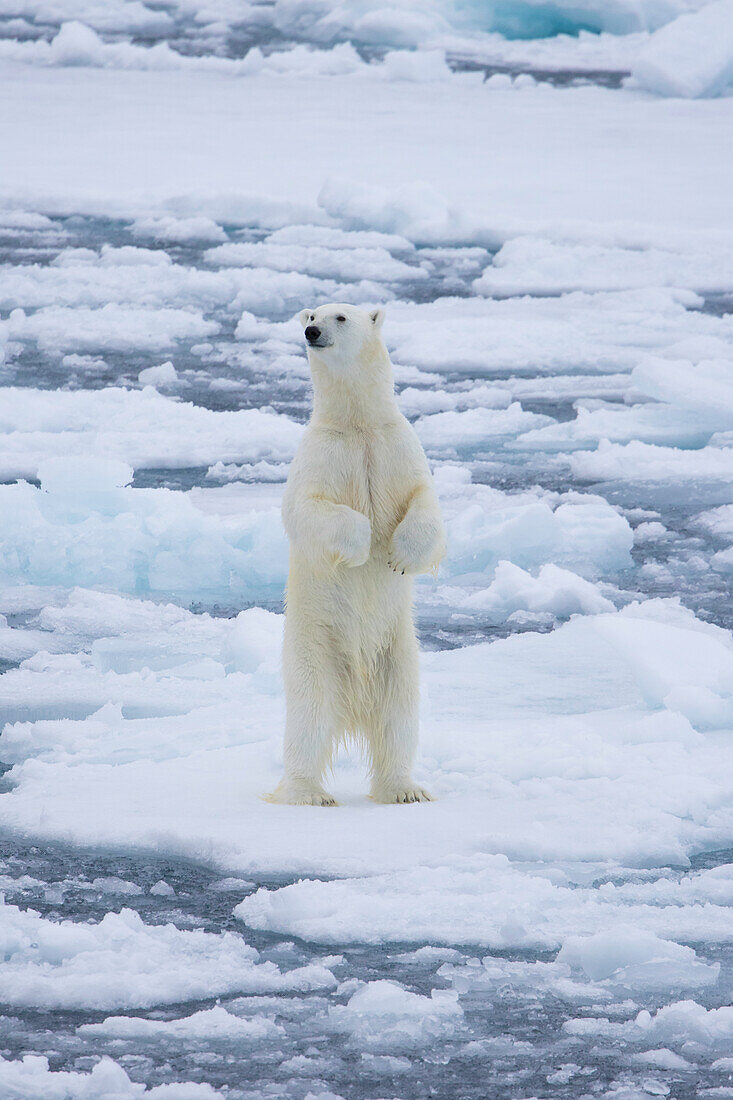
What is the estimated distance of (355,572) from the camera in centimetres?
328

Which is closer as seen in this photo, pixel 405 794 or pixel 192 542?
pixel 405 794

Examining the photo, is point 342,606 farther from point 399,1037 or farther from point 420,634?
point 420,634

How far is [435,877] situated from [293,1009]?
540 mm

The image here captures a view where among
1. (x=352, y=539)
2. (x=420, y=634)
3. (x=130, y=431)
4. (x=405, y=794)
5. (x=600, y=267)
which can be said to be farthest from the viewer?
(x=600, y=267)

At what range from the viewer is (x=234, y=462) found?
→ 685 cm

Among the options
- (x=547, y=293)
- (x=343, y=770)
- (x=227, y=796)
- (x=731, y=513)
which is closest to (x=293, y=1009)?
(x=227, y=796)

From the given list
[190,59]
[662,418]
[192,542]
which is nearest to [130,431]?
[192,542]

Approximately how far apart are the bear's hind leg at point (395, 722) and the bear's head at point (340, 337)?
0.65 m

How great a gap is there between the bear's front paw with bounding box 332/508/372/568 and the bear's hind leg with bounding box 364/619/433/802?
12.2 inches

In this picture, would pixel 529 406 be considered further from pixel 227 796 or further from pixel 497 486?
pixel 227 796

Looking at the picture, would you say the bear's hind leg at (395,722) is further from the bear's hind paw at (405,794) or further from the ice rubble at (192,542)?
the ice rubble at (192,542)

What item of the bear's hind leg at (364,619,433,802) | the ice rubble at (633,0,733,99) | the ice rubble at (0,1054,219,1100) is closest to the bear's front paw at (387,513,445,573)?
the bear's hind leg at (364,619,433,802)

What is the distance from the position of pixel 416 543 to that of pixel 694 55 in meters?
14.6

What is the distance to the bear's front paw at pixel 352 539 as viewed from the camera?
3.10 m
